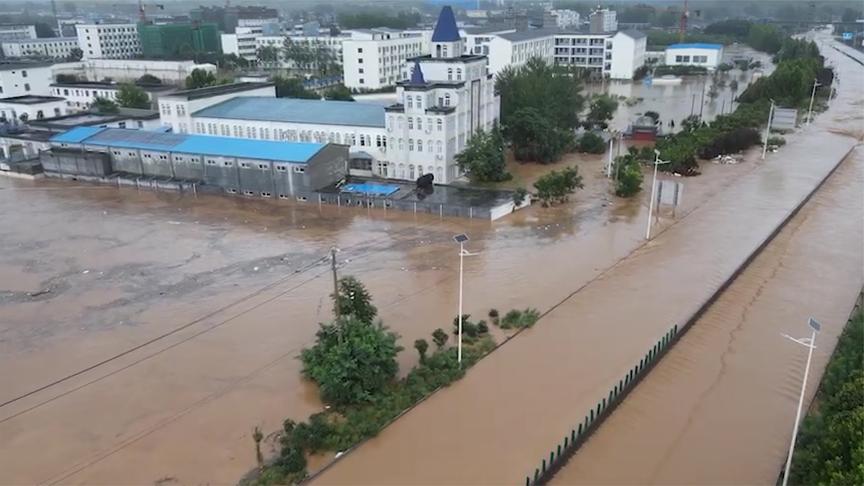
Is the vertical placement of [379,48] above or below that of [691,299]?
above

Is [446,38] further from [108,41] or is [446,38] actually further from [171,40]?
[108,41]

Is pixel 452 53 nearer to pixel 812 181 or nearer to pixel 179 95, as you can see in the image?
pixel 179 95

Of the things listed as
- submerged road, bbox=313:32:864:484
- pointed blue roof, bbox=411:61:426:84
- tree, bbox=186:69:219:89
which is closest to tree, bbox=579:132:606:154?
submerged road, bbox=313:32:864:484

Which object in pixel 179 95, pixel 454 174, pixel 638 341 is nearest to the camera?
pixel 638 341

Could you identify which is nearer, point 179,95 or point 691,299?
point 691,299

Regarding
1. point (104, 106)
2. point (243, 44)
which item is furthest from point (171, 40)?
point (104, 106)

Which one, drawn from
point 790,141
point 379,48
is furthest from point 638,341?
point 379,48
